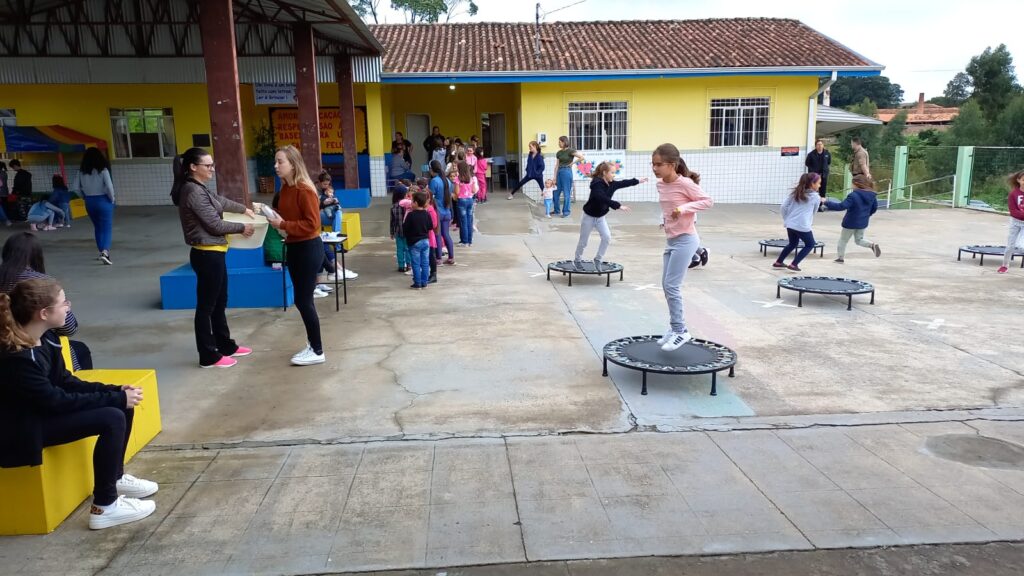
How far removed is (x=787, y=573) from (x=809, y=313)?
538cm

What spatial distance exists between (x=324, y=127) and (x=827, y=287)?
17.8m

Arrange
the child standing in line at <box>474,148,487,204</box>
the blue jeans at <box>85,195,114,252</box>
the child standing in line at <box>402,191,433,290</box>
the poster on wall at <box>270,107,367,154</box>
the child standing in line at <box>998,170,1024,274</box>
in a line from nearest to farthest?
the child standing in line at <box>402,191,433,290</box> < the child standing in line at <box>998,170,1024,274</box> < the blue jeans at <box>85,195,114,252</box> < the child standing in line at <box>474,148,487,204</box> < the poster on wall at <box>270,107,367,154</box>

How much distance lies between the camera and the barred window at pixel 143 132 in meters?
20.4

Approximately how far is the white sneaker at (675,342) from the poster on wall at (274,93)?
16.9 meters

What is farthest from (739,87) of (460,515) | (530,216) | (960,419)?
(460,515)

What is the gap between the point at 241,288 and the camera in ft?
27.9

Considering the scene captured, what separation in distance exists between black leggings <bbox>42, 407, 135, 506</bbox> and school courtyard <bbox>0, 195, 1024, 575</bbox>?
9.2 inches

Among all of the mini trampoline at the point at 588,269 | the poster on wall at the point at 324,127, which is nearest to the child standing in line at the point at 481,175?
the poster on wall at the point at 324,127

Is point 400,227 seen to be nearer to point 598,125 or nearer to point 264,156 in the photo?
point 598,125

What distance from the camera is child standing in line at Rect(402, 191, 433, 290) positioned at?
9.17 m

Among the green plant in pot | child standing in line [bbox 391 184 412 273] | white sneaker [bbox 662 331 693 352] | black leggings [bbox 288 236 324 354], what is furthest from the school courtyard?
the green plant in pot

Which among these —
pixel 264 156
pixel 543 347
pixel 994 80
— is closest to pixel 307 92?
pixel 264 156

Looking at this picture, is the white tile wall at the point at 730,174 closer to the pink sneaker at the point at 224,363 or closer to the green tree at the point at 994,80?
the pink sneaker at the point at 224,363

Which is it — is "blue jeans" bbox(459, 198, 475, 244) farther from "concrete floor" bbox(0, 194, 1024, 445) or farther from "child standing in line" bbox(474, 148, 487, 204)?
"child standing in line" bbox(474, 148, 487, 204)
